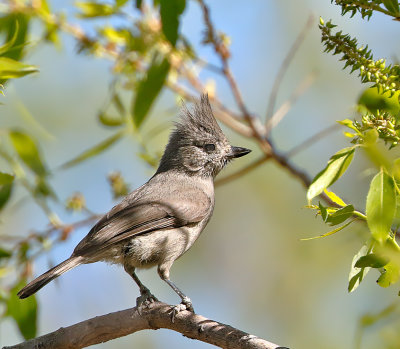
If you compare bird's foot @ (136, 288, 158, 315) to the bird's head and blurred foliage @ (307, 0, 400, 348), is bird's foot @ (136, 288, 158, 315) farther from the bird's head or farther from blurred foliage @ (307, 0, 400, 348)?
blurred foliage @ (307, 0, 400, 348)

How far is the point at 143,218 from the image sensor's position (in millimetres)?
3828

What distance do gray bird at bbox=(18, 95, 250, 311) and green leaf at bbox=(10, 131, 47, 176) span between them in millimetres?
564

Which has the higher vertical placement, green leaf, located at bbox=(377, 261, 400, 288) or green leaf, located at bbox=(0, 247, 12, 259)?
green leaf, located at bbox=(0, 247, 12, 259)

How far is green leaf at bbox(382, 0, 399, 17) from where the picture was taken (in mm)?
1451

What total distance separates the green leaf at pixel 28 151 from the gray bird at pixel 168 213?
0.56 metres

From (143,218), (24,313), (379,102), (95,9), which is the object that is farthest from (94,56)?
(379,102)

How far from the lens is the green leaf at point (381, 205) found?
1.24 meters

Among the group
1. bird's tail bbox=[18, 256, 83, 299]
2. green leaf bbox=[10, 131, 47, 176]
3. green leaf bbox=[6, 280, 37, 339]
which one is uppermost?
green leaf bbox=[10, 131, 47, 176]

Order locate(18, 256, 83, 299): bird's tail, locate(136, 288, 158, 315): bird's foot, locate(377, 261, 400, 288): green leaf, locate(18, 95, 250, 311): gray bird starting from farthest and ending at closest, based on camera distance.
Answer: locate(18, 95, 250, 311): gray bird → locate(18, 256, 83, 299): bird's tail → locate(136, 288, 158, 315): bird's foot → locate(377, 261, 400, 288): green leaf

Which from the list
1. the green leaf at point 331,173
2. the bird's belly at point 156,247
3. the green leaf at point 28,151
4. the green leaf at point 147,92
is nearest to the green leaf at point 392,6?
the green leaf at point 331,173

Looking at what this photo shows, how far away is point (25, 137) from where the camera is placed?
123 inches

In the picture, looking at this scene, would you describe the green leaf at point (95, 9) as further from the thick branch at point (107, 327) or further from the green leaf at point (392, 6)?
the green leaf at point (392, 6)

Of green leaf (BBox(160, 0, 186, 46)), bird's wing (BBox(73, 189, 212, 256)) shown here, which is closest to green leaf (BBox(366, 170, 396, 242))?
green leaf (BBox(160, 0, 186, 46))

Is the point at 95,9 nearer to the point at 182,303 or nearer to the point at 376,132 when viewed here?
the point at 182,303
